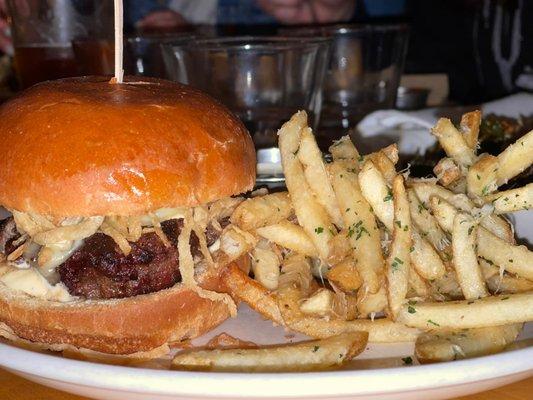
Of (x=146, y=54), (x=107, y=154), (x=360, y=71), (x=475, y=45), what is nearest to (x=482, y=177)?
(x=107, y=154)

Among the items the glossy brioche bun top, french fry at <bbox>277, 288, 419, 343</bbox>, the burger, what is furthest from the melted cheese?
french fry at <bbox>277, 288, 419, 343</bbox>

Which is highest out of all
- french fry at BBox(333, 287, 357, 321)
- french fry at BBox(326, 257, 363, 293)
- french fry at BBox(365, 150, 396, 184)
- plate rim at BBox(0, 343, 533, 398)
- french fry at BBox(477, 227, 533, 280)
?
french fry at BBox(365, 150, 396, 184)

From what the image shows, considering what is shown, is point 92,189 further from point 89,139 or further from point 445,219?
point 445,219

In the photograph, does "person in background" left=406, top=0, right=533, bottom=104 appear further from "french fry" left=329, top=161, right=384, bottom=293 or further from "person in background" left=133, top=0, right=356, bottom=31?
"french fry" left=329, top=161, right=384, bottom=293

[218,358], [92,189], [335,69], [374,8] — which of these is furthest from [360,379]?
[374,8]

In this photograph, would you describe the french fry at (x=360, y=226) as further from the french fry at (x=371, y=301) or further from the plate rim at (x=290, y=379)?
the plate rim at (x=290, y=379)

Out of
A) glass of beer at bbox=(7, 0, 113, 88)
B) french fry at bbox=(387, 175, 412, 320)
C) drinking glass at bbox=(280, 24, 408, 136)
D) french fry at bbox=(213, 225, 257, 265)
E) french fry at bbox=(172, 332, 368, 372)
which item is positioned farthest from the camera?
drinking glass at bbox=(280, 24, 408, 136)
